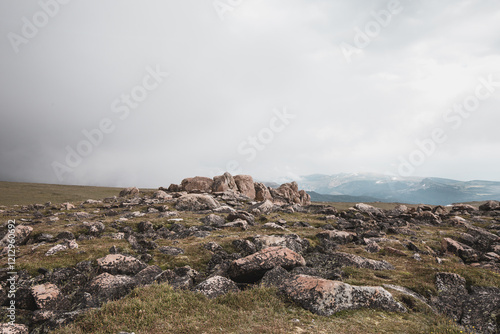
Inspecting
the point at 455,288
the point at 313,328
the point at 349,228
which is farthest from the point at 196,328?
the point at 349,228

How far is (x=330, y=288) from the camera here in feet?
42.8

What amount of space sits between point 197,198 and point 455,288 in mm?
43963

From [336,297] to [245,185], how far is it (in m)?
74.9

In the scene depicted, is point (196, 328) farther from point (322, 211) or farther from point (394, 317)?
point (322, 211)

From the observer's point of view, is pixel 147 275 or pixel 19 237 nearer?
pixel 147 275

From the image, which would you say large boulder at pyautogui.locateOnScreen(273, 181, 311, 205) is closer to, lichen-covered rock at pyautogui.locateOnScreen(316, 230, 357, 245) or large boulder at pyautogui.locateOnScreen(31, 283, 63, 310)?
lichen-covered rock at pyautogui.locateOnScreen(316, 230, 357, 245)

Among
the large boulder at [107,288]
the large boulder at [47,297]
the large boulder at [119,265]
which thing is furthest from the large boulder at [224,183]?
the large boulder at [47,297]

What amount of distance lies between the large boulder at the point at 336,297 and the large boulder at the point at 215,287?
3.53 meters

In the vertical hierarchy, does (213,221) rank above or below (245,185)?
below

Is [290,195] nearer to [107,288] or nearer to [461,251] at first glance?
[461,251]

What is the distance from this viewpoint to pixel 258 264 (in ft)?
55.6

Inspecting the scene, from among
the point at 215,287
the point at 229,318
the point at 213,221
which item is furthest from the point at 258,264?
the point at 213,221

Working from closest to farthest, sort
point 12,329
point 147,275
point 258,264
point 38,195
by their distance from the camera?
point 12,329 → point 258,264 → point 147,275 → point 38,195

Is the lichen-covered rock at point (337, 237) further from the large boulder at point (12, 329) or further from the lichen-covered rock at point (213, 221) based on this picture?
the large boulder at point (12, 329)
